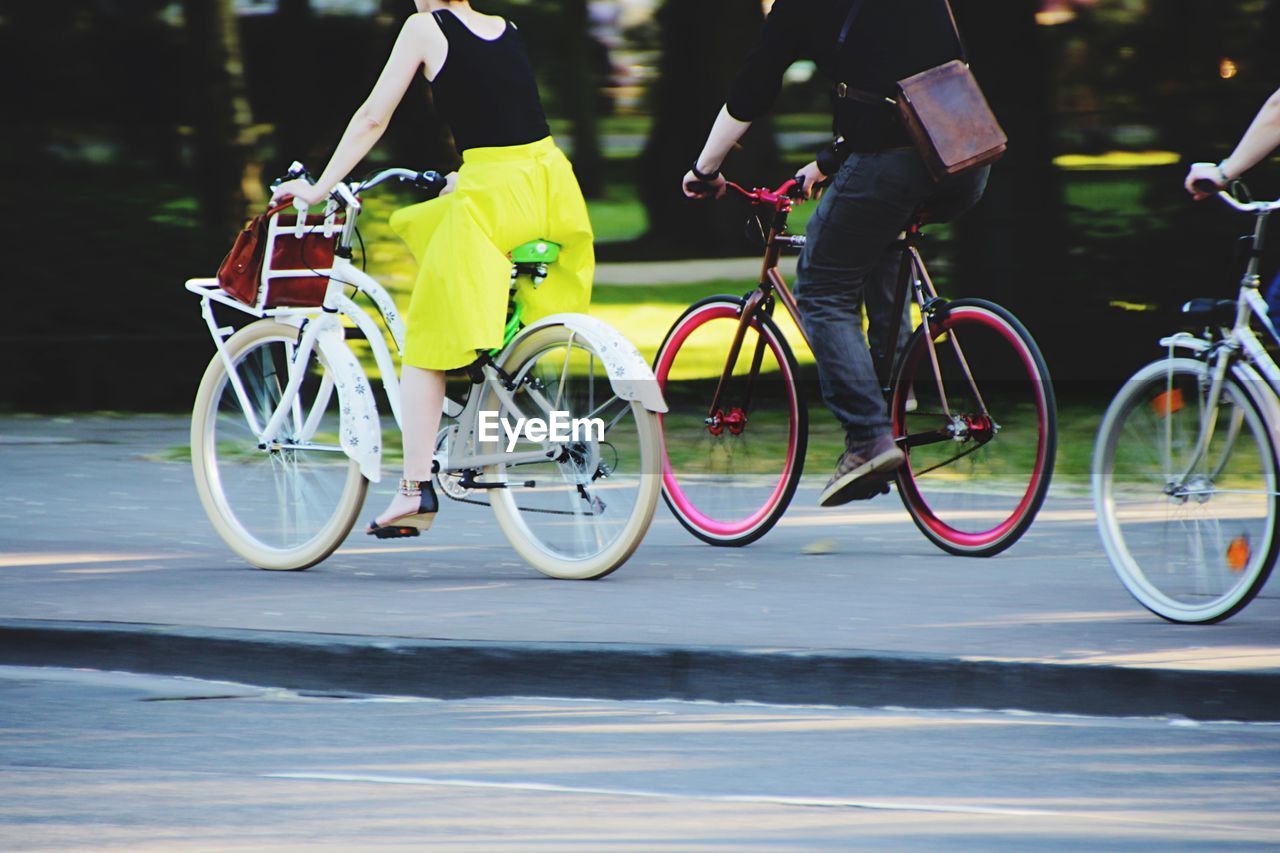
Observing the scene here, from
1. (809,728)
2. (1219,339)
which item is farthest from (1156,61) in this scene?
(809,728)

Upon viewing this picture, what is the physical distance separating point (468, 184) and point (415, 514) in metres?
1.10

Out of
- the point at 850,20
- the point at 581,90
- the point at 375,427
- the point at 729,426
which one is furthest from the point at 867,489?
the point at 581,90

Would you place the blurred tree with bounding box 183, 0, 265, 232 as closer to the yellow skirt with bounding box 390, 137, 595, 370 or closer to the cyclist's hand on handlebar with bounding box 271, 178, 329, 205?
the cyclist's hand on handlebar with bounding box 271, 178, 329, 205

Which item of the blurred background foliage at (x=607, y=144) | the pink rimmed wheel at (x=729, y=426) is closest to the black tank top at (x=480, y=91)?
the pink rimmed wheel at (x=729, y=426)

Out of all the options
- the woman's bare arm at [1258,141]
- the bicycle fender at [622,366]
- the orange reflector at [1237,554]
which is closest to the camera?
the woman's bare arm at [1258,141]

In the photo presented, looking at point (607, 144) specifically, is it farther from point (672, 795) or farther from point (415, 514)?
point (672, 795)

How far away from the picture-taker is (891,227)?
7.30 meters

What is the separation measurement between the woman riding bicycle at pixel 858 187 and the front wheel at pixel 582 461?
78 centimetres

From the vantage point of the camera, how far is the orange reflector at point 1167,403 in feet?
21.2

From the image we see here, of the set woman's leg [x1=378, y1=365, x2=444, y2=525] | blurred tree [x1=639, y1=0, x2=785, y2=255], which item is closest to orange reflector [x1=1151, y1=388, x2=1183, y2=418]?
woman's leg [x1=378, y1=365, x2=444, y2=525]

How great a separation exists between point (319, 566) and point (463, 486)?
823mm

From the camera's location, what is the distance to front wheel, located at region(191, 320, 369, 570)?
297 inches

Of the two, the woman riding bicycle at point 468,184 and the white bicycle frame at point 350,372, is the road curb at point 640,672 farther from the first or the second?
the woman riding bicycle at point 468,184

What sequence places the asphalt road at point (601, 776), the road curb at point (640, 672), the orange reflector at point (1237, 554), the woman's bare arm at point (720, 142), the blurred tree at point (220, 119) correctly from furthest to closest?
the blurred tree at point (220, 119)
the woman's bare arm at point (720, 142)
the orange reflector at point (1237, 554)
the road curb at point (640, 672)
the asphalt road at point (601, 776)
